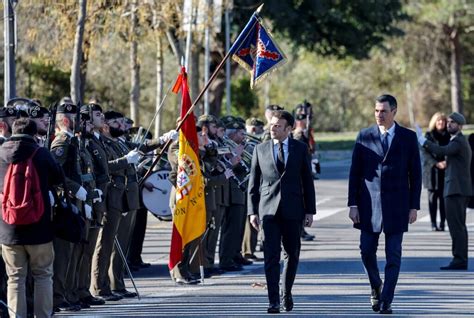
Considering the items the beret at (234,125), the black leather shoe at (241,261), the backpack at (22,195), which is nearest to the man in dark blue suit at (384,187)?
the backpack at (22,195)

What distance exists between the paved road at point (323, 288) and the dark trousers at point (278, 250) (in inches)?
11.2

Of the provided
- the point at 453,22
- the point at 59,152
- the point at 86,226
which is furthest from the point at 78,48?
the point at 453,22

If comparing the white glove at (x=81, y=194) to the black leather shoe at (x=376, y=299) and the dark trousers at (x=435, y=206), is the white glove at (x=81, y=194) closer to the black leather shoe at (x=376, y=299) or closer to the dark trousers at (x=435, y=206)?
the black leather shoe at (x=376, y=299)

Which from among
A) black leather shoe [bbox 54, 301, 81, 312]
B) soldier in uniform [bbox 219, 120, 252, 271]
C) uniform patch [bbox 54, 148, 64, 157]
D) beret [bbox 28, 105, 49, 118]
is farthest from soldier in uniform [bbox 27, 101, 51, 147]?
soldier in uniform [bbox 219, 120, 252, 271]

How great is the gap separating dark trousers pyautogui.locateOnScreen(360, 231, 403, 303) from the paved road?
28 cm

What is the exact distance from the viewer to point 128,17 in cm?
2622

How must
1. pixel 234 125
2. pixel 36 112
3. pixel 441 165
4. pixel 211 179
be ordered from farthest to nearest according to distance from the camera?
pixel 441 165 → pixel 234 125 → pixel 211 179 → pixel 36 112

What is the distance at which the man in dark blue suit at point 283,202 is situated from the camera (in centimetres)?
1235

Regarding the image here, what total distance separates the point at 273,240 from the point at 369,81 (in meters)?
59.2

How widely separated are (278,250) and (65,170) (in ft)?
7.07

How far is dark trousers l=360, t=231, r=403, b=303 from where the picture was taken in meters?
12.1

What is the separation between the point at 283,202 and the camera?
486 inches

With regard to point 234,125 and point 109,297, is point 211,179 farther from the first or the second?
point 109,297

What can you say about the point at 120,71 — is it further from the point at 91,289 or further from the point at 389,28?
the point at 91,289
